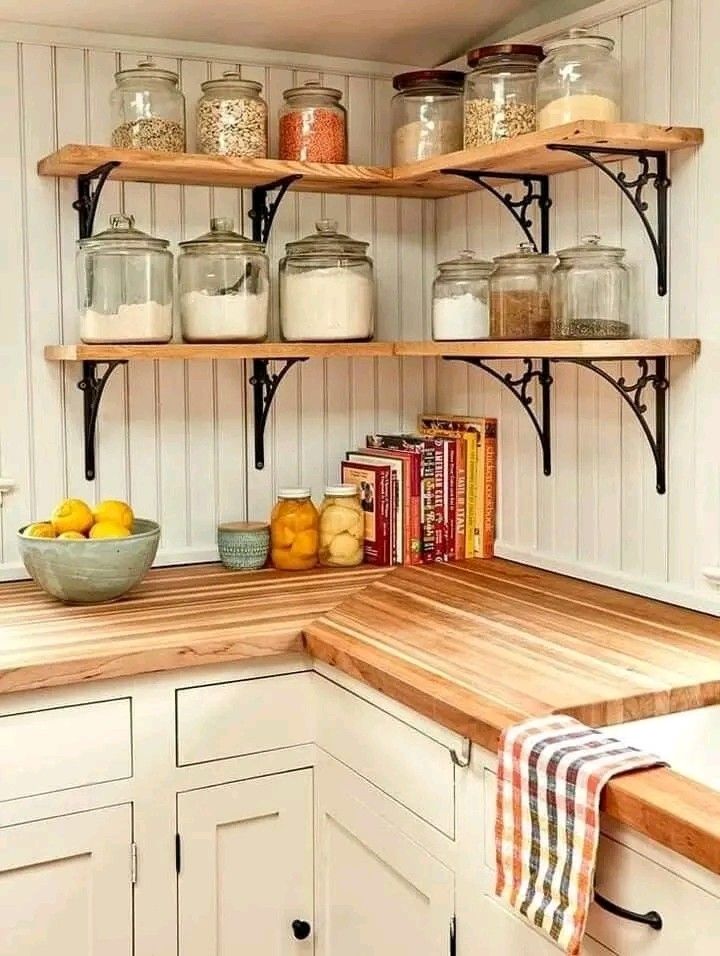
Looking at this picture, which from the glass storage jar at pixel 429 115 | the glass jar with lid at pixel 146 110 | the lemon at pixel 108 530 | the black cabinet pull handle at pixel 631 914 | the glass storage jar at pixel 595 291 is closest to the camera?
the black cabinet pull handle at pixel 631 914

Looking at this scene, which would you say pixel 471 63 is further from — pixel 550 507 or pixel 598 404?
pixel 550 507

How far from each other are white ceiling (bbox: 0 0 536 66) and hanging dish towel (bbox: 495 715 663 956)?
5.07 feet

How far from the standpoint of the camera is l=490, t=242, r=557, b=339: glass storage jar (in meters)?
2.38

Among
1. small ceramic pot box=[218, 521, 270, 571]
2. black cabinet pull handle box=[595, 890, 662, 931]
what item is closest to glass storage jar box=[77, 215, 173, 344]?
small ceramic pot box=[218, 521, 270, 571]

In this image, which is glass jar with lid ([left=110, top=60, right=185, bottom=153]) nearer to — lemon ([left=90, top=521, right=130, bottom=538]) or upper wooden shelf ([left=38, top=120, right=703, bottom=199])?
upper wooden shelf ([left=38, top=120, right=703, bottom=199])

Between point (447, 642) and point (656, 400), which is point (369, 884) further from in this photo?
→ point (656, 400)

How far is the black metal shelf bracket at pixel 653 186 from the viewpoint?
2199 mm

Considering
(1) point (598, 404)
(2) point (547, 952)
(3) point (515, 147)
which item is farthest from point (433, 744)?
(3) point (515, 147)

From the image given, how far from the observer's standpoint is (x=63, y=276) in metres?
2.60

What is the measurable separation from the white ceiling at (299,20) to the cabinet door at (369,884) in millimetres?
1470

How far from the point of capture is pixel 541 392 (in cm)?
262

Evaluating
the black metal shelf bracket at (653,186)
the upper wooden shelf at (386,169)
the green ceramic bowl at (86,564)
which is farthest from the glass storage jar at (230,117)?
the green ceramic bowl at (86,564)

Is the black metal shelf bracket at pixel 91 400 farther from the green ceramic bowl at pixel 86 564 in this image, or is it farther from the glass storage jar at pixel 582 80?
the glass storage jar at pixel 582 80

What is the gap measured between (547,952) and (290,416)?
1.53 meters
